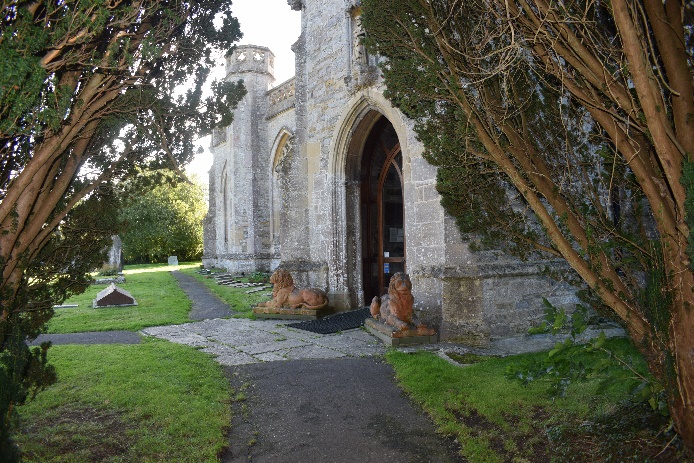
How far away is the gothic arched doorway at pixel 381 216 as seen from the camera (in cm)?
1052

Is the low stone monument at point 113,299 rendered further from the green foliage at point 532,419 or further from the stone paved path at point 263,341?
the green foliage at point 532,419

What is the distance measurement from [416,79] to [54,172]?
9.57 ft

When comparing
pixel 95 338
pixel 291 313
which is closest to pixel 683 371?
pixel 291 313

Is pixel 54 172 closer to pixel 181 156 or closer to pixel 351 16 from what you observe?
pixel 181 156

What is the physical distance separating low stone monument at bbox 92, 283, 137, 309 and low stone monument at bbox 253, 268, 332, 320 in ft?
14.9

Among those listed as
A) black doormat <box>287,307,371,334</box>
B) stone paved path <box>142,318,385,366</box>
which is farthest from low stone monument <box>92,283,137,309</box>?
black doormat <box>287,307,371,334</box>

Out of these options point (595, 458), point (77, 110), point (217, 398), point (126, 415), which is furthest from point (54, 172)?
point (595, 458)

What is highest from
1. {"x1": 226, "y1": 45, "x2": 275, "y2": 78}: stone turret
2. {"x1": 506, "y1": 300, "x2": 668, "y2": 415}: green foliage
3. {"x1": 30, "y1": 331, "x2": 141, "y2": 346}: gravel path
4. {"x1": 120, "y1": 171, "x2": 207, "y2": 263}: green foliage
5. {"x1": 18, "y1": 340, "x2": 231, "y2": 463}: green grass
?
{"x1": 226, "y1": 45, "x2": 275, "y2": 78}: stone turret

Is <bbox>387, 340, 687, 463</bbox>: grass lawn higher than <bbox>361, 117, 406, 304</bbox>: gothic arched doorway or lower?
lower

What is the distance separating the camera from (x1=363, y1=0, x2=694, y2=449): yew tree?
2.59 metres

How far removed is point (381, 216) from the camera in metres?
10.7

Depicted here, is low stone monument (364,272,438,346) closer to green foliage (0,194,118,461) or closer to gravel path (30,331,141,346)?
gravel path (30,331,141,346)

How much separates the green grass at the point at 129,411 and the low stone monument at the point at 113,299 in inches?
248

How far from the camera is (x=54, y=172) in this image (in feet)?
12.6
